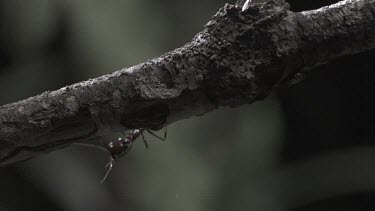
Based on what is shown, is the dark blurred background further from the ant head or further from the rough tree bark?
the rough tree bark

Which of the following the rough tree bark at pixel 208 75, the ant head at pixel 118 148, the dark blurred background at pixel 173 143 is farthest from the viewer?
the dark blurred background at pixel 173 143

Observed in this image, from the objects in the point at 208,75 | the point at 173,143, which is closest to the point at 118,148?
the point at 173,143

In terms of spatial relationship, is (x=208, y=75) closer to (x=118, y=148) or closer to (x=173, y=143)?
(x=118, y=148)

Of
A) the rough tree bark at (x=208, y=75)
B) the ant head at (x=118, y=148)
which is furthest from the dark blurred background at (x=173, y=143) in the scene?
the rough tree bark at (x=208, y=75)

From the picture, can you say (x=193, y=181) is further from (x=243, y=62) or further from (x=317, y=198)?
(x=243, y=62)

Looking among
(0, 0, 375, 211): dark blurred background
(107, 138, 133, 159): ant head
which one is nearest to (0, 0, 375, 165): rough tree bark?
(107, 138, 133, 159): ant head

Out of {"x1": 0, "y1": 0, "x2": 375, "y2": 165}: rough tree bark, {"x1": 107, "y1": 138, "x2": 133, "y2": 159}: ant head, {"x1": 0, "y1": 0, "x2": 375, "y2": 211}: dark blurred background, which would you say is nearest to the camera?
{"x1": 0, "y1": 0, "x2": 375, "y2": 165}: rough tree bark

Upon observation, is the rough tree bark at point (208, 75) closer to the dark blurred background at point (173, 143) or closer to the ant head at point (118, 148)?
the ant head at point (118, 148)
